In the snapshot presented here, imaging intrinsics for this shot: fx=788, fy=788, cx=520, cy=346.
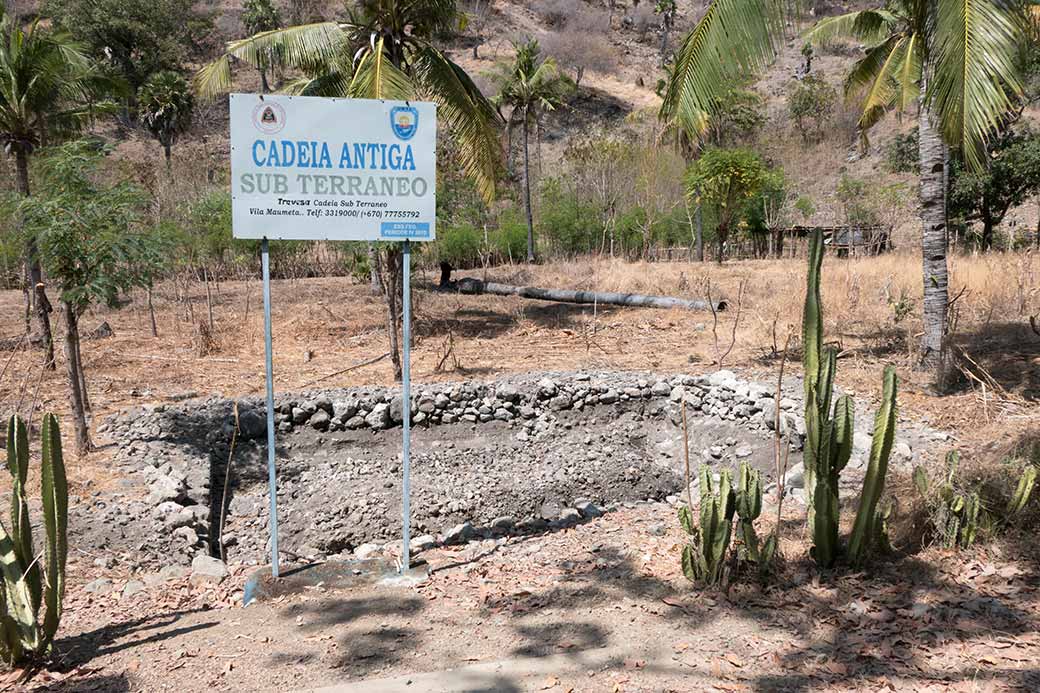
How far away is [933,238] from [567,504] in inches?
188

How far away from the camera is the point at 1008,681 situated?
329 centimetres

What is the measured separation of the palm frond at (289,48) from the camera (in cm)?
1103

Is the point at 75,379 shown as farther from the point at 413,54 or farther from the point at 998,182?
the point at 998,182

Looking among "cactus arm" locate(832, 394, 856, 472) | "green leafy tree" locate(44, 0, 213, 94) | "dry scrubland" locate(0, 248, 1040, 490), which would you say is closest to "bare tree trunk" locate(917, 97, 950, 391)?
"dry scrubland" locate(0, 248, 1040, 490)

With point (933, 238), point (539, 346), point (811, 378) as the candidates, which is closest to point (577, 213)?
point (539, 346)

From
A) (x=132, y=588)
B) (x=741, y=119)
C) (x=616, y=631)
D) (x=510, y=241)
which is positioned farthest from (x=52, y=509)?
(x=741, y=119)

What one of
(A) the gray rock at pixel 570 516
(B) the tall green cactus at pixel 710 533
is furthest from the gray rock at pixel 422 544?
(B) the tall green cactus at pixel 710 533

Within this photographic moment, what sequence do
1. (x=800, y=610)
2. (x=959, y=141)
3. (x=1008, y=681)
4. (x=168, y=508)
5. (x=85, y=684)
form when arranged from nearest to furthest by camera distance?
(x=1008, y=681)
(x=85, y=684)
(x=800, y=610)
(x=959, y=141)
(x=168, y=508)

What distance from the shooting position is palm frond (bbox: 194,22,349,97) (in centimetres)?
1103

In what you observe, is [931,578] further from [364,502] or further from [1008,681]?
[364,502]

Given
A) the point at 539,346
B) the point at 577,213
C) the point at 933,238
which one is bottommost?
the point at 539,346

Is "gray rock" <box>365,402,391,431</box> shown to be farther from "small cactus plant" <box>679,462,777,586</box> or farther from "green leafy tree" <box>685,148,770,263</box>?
"green leafy tree" <box>685,148,770,263</box>

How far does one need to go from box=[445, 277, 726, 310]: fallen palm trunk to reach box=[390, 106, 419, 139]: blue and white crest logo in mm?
8927

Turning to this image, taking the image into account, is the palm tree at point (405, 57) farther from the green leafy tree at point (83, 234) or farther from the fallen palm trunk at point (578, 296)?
the green leafy tree at point (83, 234)
